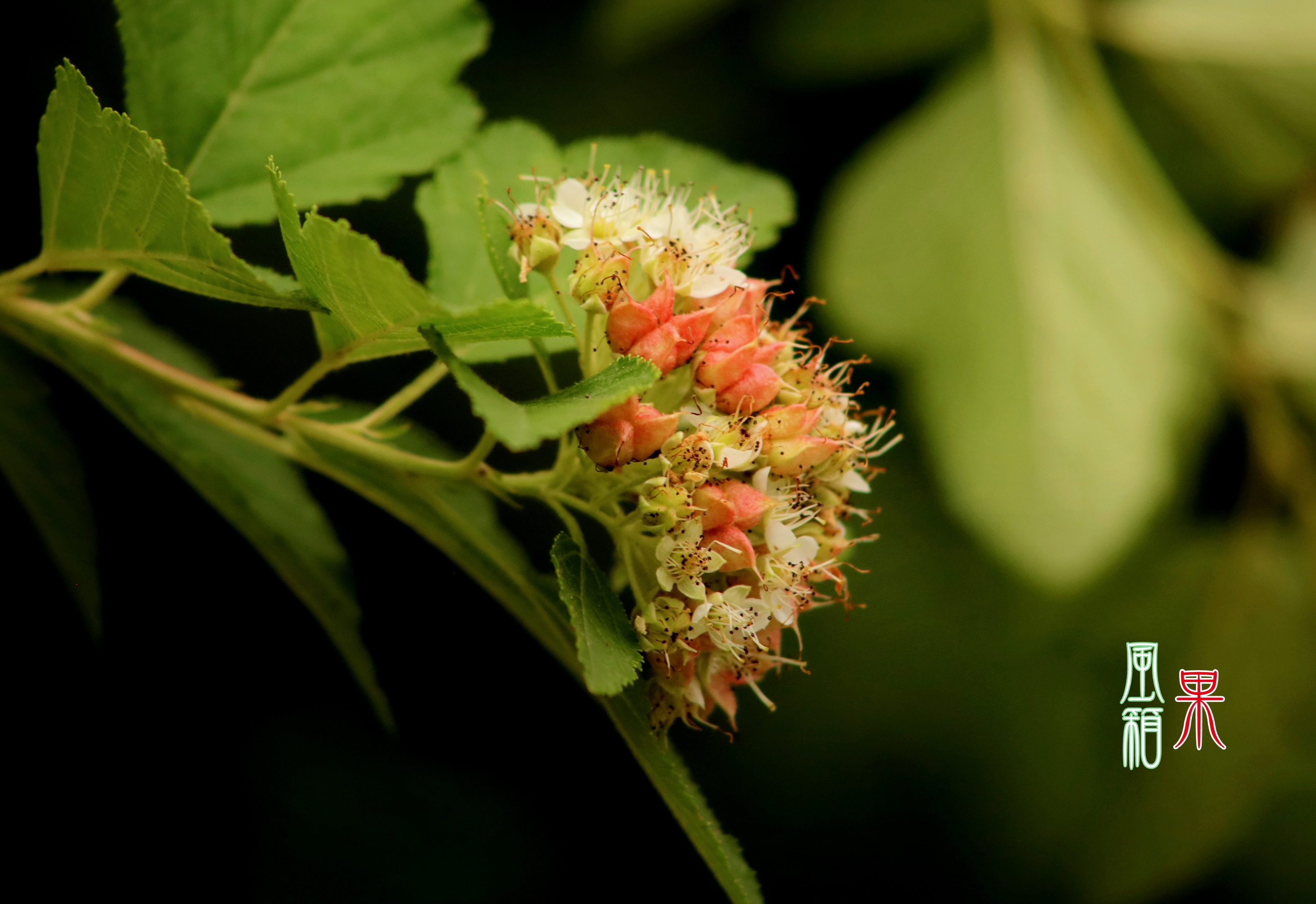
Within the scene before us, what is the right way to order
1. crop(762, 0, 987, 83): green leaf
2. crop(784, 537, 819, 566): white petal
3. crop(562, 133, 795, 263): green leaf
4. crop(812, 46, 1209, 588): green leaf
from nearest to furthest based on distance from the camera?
1. crop(784, 537, 819, 566): white petal
2. crop(562, 133, 795, 263): green leaf
3. crop(812, 46, 1209, 588): green leaf
4. crop(762, 0, 987, 83): green leaf

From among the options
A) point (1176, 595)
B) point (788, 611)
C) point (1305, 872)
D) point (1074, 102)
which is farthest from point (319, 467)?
point (1305, 872)

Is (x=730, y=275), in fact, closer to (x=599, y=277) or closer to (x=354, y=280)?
(x=599, y=277)

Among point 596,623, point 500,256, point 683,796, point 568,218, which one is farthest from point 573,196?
point 683,796

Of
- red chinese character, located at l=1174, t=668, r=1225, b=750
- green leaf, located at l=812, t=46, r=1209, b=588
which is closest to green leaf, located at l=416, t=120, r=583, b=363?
green leaf, located at l=812, t=46, r=1209, b=588

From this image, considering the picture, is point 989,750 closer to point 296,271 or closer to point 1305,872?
point 1305,872

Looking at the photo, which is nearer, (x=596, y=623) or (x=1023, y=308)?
(x=596, y=623)

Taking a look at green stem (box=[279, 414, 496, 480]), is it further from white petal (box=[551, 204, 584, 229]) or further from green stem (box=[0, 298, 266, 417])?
white petal (box=[551, 204, 584, 229])

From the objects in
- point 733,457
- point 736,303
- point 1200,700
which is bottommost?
point 1200,700

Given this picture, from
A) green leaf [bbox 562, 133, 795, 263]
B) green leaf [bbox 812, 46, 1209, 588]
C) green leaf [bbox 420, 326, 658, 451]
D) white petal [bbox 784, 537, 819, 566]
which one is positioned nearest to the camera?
green leaf [bbox 420, 326, 658, 451]
